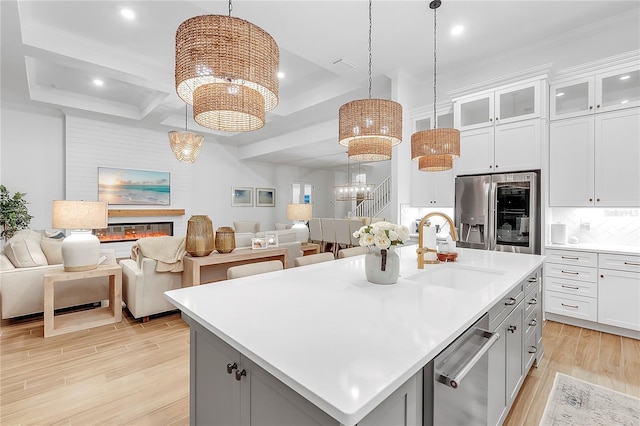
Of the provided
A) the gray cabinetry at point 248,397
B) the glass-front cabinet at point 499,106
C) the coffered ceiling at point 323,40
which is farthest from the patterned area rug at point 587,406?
the coffered ceiling at point 323,40

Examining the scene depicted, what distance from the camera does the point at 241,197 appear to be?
9.16 m

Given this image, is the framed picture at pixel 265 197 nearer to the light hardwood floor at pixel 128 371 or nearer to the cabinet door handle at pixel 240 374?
the light hardwood floor at pixel 128 371

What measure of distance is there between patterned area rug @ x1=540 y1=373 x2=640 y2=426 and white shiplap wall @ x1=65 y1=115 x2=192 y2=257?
7.72 m

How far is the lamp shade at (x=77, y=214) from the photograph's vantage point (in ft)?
9.39

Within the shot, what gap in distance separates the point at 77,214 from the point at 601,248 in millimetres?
5405

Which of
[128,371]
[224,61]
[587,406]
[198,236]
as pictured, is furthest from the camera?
[198,236]

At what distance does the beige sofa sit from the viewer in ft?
10.1

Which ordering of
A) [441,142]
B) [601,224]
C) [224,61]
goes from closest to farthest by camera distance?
[224,61], [441,142], [601,224]

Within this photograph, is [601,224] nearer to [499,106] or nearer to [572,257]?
[572,257]

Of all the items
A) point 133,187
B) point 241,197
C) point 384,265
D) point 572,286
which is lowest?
point 572,286

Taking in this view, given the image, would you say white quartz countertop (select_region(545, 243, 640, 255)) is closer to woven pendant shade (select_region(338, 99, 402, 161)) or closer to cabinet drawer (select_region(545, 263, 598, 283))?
cabinet drawer (select_region(545, 263, 598, 283))

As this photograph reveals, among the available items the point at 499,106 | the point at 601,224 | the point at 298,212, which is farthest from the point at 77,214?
the point at 601,224

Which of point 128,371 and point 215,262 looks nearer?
point 128,371

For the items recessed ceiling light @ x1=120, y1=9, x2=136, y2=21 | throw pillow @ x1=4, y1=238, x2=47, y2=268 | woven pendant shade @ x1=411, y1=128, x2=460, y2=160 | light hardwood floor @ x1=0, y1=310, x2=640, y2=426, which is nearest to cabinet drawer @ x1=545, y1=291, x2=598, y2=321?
light hardwood floor @ x1=0, y1=310, x2=640, y2=426
